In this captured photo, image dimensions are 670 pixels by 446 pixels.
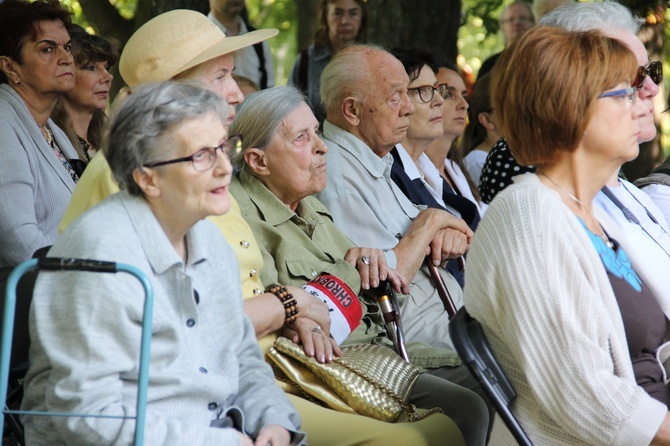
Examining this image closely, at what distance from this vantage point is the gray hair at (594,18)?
3.98 meters

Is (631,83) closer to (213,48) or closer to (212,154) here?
(212,154)

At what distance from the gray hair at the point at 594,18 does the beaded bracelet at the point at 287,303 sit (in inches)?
58.1

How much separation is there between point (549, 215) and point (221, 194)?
916mm

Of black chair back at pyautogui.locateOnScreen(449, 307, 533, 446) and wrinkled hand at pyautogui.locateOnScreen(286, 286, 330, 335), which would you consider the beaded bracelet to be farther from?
black chair back at pyautogui.locateOnScreen(449, 307, 533, 446)

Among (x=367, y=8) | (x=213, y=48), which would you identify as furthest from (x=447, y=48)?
(x=213, y=48)

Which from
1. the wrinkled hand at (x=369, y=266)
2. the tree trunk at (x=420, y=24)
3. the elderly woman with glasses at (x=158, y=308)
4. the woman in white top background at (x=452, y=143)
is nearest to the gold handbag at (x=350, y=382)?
the elderly woman with glasses at (x=158, y=308)

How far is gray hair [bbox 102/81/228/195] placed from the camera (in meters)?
2.65

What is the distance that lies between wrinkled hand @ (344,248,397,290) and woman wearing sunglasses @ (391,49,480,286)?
1155mm

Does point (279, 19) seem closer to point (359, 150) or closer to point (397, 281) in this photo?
point (359, 150)

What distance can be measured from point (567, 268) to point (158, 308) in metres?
1.12

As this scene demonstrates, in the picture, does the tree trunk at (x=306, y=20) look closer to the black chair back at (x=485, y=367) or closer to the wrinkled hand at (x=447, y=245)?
the wrinkled hand at (x=447, y=245)

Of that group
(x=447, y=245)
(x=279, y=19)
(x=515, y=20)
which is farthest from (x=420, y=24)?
(x=279, y=19)

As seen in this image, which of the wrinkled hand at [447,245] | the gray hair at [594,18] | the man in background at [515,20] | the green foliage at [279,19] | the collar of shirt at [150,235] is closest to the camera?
the collar of shirt at [150,235]

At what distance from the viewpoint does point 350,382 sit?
133 inches
